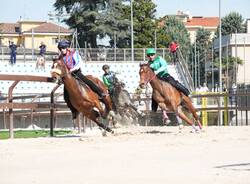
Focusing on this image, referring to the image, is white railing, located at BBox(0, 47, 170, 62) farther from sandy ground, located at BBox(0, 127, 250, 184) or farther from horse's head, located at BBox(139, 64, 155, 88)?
sandy ground, located at BBox(0, 127, 250, 184)

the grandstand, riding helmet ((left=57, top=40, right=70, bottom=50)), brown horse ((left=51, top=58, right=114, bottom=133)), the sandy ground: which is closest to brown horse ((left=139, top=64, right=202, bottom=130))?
brown horse ((left=51, top=58, right=114, bottom=133))

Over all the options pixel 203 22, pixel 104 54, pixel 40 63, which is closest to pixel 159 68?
pixel 40 63

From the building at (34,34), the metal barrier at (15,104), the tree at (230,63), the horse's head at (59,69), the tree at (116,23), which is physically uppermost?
the building at (34,34)

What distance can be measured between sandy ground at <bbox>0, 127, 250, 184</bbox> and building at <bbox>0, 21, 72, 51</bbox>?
93.9 meters

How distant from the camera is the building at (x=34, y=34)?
116m

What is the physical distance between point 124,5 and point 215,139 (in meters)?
63.2

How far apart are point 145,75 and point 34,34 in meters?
104

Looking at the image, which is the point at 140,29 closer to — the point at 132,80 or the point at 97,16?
the point at 97,16

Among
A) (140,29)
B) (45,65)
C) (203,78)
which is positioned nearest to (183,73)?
(45,65)

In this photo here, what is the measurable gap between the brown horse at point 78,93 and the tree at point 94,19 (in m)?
55.1

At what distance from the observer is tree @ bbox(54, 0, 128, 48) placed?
7131cm

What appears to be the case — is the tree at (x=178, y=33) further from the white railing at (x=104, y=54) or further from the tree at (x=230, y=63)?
the white railing at (x=104, y=54)

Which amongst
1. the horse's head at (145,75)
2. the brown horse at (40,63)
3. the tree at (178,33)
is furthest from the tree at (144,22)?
the horse's head at (145,75)

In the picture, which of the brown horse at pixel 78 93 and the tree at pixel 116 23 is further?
the tree at pixel 116 23
